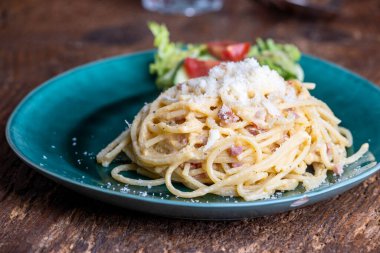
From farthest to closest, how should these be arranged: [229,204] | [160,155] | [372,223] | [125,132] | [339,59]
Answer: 1. [339,59]
2. [125,132]
3. [160,155]
4. [372,223]
5. [229,204]

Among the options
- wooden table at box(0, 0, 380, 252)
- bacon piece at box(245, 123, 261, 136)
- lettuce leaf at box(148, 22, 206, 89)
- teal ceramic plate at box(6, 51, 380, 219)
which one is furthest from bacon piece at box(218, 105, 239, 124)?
lettuce leaf at box(148, 22, 206, 89)

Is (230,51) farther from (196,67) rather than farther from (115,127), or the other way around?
(115,127)

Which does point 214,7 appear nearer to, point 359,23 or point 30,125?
point 359,23

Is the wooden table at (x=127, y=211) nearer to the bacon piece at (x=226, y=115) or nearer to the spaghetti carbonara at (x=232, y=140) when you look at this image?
Result: the spaghetti carbonara at (x=232, y=140)

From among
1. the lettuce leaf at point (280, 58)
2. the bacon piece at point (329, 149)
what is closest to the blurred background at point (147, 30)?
the lettuce leaf at point (280, 58)

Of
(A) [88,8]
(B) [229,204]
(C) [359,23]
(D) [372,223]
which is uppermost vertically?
(B) [229,204]

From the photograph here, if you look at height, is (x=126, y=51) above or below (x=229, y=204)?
below

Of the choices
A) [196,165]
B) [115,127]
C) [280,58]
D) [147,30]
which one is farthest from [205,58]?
[196,165]

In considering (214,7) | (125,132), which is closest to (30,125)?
(125,132)
